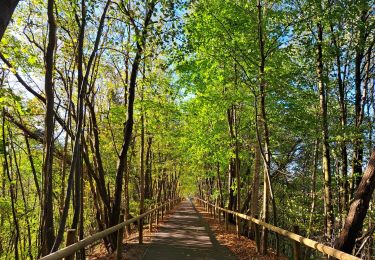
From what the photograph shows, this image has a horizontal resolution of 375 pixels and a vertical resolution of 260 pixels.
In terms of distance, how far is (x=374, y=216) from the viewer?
37.7 ft

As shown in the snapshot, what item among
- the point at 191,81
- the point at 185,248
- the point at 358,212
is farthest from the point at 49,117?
the point at 191,81

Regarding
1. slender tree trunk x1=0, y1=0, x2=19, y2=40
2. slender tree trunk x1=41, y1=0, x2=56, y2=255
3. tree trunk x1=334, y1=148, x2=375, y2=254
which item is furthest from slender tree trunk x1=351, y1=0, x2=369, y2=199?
slender tree trunk x1=0, y1=0, x2=19, y2=40

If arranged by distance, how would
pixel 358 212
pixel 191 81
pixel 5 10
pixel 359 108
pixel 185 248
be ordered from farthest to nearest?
1. pixel 191 81
2. pixel 359 108
3. pixel 185 248
4. pixel 358 212
5. pixel 5 10

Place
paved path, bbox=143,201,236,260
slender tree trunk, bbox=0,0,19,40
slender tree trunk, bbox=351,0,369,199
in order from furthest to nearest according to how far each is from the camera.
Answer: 1. slender tree trunk, bbox=351,0,369,199
2. paved path, bbox=143,201,236,260
3. slender tree trunk, bbox=0,0,19,40

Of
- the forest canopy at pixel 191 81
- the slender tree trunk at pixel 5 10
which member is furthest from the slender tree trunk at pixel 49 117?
the slender tree trunk at pixel 5 10

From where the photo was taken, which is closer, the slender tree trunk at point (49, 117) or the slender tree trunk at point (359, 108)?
the slender tree trunk at point (49, 117)

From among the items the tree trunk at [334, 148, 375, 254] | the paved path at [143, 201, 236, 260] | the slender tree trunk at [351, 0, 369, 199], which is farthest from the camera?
the slender tree trunk at [351, 0, 369, 199]

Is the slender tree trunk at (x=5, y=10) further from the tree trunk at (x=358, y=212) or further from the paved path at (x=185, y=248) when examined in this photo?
the paved path at (x=185, y=248)

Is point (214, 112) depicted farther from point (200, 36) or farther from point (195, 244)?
point (195, 244)

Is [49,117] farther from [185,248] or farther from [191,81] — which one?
[191,81]

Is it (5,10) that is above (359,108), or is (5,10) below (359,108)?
below

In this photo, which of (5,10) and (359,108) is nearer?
(5,10)

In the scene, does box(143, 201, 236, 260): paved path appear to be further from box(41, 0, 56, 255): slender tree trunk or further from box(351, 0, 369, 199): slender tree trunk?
box(351, 0, 369, 199): slender tree trunk

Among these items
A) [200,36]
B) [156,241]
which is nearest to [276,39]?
[200,36]
